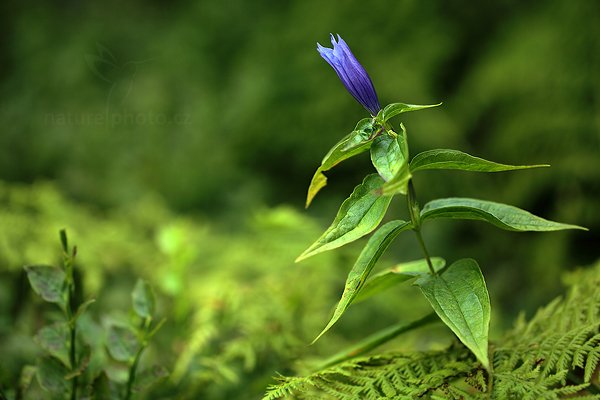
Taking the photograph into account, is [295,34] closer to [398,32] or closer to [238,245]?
[398,32]

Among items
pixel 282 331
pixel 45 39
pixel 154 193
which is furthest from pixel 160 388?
pixel 45 39

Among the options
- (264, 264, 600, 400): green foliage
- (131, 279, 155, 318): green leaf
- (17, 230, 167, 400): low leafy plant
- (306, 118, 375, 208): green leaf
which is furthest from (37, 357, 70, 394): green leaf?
(306, 118, 375, 208): green leaf

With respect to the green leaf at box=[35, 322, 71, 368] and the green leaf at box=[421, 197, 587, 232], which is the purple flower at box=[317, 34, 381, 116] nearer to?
the green leaf at box=[421, 197, 587, 232]

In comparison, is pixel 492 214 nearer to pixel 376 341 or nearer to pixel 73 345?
pixel 376 341

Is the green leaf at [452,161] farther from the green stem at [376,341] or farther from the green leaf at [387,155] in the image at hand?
the green stem at [376,341]

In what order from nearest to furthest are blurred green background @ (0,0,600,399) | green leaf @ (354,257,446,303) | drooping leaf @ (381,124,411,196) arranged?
1. drooping leaf @ (381,124,411,196)
2. green leaf @ (354,257,446,303)
3. blurred green background @ (0,0,600,399)

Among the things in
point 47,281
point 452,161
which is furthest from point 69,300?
point 452,161
